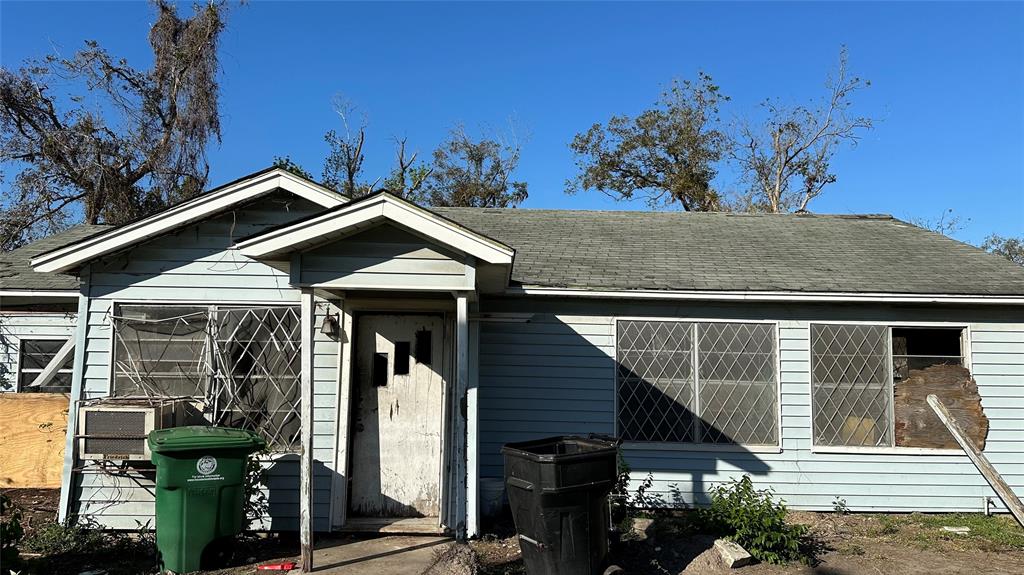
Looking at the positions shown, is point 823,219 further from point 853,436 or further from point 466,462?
point 466,462

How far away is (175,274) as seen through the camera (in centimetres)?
720

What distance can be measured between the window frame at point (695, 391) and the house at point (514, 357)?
25 millimetres

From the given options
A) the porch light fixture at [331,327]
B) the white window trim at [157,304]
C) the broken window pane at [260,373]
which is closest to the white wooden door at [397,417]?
the porch light fixture at [331,327]

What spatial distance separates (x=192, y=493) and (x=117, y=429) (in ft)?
4.33

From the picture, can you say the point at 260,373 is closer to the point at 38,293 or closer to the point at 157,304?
the point at 157,304

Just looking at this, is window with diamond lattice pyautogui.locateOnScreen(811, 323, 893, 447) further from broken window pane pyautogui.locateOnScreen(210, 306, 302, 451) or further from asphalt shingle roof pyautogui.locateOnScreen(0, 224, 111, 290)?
asphalt shingle roof pyautogui.locateOnScreen(0, 224, 111, 290)

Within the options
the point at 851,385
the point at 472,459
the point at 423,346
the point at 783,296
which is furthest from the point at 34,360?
the point at 851,385

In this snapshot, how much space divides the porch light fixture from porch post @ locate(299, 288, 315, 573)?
1238 millimetres

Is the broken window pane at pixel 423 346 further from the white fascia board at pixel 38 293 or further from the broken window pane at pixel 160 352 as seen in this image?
the white fascia board at pixel 38 293

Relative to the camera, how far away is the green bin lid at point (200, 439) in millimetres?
5719

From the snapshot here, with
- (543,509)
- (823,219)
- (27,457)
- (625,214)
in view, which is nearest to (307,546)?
(543,509)

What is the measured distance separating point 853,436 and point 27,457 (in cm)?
947

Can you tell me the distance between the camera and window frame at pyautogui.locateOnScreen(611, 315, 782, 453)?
7836 millimetres

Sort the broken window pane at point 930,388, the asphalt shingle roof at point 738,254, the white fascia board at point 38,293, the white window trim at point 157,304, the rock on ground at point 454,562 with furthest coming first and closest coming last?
→ 1. the asphalt shingle roof at point 738,254
2. the broken window pane at point 930,388
3. the white fascia board at point 38,293
4. the white window trim at point 157,304
5. the rock on ground at point 454,562
